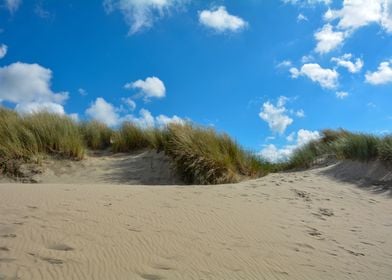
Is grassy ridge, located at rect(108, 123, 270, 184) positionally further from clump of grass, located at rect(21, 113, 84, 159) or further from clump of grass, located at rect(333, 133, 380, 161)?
clump of grass, located at rect(333, 133, 380, 161)

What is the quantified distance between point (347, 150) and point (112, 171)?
5758 mm

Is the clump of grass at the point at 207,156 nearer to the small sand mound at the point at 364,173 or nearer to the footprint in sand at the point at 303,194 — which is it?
the small sand mound at the point at 364,173

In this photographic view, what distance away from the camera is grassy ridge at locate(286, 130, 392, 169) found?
1044 centimetres

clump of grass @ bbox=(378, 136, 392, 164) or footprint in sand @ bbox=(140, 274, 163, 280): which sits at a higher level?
clump of grass @ bbox=(378, 136, 392, 164)

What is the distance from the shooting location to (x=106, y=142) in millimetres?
12922

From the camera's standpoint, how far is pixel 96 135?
12.8 meters

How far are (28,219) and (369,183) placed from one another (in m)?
7.30

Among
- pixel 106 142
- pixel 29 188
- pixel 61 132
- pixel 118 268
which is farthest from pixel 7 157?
pixel 118 268

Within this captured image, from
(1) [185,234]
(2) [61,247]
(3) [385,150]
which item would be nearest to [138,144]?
(3) [385,150]

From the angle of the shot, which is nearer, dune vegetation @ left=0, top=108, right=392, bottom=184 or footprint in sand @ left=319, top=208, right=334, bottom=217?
footprint in sand @ left=319, top=208, right=334, bottom=217

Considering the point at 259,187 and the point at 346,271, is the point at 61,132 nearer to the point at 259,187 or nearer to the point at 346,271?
the point at 259,187

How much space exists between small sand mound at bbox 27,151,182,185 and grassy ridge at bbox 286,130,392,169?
11.7ft

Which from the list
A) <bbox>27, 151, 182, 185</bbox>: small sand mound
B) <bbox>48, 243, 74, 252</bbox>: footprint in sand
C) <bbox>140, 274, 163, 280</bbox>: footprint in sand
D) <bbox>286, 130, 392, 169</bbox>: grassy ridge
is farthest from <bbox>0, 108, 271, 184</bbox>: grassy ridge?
<bbox>140, 274, 163, 280</bbox>: footprint in sand

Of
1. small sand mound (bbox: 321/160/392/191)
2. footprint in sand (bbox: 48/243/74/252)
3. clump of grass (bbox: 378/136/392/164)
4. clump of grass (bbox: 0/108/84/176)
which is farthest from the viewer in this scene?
clump of grass (bbox: 0/108/84/176)
